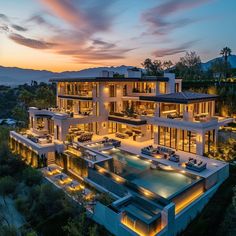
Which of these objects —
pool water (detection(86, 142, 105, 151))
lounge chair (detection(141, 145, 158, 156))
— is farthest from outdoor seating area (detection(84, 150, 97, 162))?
lounge chair (detection(141, 145, 158, 156))

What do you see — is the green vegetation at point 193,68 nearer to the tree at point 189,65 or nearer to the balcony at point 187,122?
the tree at point 189,65

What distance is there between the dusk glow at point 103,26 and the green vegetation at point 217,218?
21602 millimetres

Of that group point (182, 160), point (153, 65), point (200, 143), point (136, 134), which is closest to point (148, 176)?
point (182, 160)

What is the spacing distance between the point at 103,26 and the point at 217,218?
1264 inches

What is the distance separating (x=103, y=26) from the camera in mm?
36906

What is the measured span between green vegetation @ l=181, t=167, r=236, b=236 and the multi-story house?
0.58 m

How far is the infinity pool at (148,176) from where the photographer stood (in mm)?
14859

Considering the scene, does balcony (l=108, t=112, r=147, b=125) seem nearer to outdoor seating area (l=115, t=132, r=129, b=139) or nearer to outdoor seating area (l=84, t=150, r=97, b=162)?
outdoor seating area (l=115, t=132, r=129, b=139)

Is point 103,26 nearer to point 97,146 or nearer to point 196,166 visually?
point 97,146

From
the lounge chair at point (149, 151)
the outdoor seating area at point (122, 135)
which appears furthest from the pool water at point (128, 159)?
the outdoor seating area at point (122, 135)

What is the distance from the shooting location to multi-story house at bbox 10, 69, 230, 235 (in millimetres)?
13604

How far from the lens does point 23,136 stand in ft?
91.9

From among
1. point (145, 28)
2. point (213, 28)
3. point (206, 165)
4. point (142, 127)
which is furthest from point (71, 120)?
point (213, 28)

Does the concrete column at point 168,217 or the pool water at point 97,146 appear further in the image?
the pool water at point 97,146
